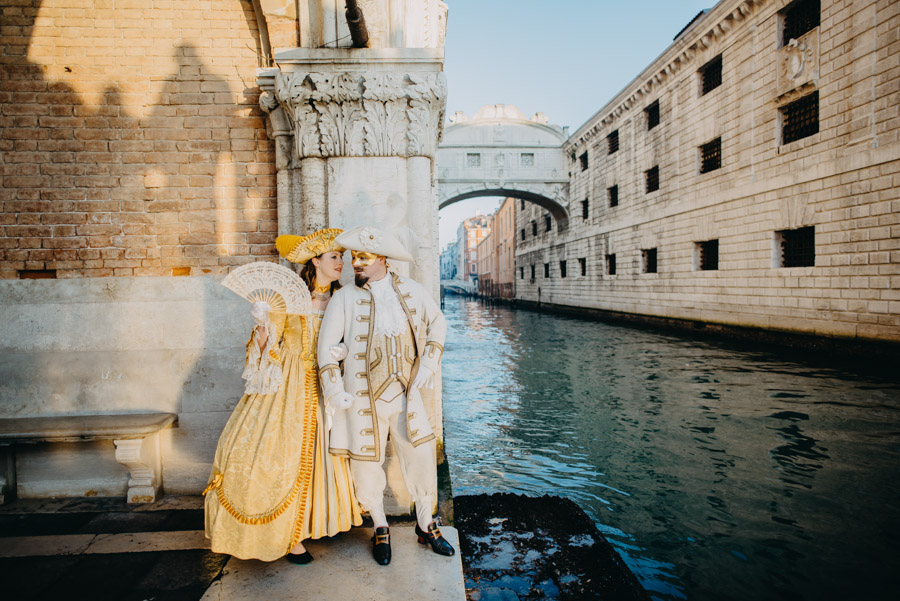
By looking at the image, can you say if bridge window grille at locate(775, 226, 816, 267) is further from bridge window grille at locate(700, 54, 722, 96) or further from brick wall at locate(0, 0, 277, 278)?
brick wall at locate(0, 0, 277, 278)

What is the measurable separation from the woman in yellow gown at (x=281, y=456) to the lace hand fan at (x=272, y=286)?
0.08m

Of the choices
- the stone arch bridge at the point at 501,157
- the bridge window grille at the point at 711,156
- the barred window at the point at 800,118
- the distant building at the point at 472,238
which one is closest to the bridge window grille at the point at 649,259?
the bridge window grille at the point at 711,156

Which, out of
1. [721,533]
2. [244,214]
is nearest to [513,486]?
[721,533]

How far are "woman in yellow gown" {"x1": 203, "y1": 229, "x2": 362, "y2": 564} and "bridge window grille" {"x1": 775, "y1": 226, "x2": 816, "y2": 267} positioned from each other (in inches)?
507

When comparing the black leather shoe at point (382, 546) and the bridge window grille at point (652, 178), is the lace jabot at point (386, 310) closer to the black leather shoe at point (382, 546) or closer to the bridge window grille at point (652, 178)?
the black leather shoe at point (382, 546)

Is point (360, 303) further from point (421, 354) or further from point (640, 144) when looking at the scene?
point (640, 144)

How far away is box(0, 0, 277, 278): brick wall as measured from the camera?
11.8 feet

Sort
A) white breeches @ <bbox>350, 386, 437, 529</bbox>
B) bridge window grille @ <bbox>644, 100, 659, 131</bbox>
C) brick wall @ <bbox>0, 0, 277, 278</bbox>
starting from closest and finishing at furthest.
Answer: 1. white breeches @ <bbox>350, 386, 437, 529</bbox>
2. brick wall @ <bbox>0, 0, 277, 278</bbox>
3. bridge window grille @ <bbox>644, 100, 659, 131</bbox>

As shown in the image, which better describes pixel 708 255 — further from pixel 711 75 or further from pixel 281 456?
pixel 281 456

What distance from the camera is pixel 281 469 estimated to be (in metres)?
2.45

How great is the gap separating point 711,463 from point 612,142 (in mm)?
19815

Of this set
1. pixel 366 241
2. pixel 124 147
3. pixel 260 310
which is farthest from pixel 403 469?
pixel 124 147

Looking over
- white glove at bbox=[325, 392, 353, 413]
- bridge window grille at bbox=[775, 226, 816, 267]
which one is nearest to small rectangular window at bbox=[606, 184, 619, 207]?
bridge window grille at bbox=[775, 226, 816, 267]

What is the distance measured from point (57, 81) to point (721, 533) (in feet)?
19.8
